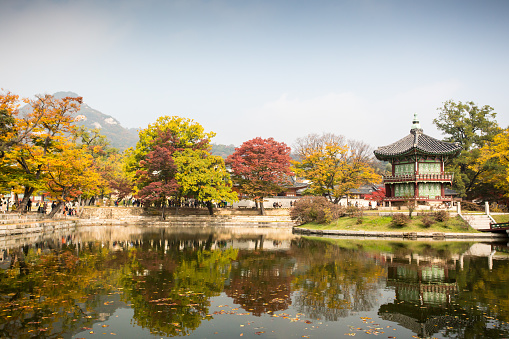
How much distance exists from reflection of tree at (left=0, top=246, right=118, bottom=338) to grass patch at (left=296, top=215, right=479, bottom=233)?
2490 cm

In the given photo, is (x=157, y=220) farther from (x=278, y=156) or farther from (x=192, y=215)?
(x=278, y=156)

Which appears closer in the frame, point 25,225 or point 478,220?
point 25,225

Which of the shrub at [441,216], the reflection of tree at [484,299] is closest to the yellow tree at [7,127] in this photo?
the reflection of tree at [484,299]

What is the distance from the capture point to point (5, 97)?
1226 inches

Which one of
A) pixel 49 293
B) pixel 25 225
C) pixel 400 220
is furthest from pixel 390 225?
pixel 25 225

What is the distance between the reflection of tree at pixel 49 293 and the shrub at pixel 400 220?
26.2 metres

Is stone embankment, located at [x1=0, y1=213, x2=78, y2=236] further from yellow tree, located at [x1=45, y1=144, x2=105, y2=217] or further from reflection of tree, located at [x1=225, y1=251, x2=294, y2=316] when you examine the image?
reflection of tree, located at [x1=225, y1=251, x2=294, y2=316]

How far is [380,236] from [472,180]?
32.8 meters

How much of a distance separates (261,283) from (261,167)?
42.2m

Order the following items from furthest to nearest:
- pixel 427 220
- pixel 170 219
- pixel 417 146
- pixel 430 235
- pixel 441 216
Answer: pixel 170 219 < pixel 417 146 < pixel 441 216 < pixel 427 220 < pixel 430 235

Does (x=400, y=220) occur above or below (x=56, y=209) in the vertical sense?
above

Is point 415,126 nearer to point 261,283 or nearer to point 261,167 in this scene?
point 261,167

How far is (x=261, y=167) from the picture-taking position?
180 feet

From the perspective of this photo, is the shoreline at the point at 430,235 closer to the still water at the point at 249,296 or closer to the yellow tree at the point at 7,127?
the still water at the point at 249,296
